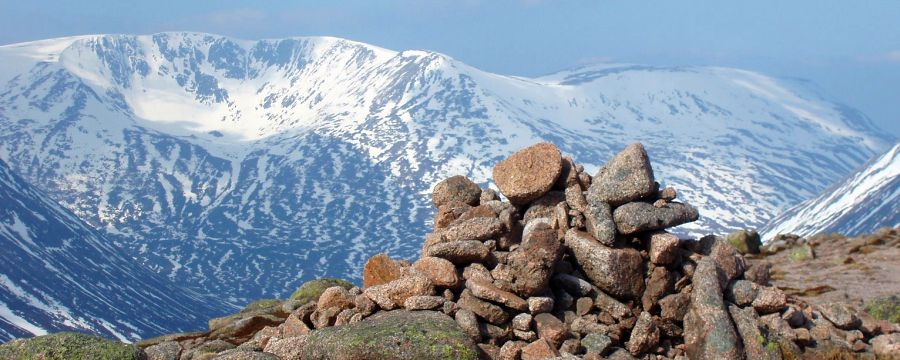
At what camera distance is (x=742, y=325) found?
25.7 metres

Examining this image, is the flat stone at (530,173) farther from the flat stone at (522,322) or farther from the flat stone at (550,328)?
the flat stone at (522,322)

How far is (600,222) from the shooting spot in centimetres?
2703

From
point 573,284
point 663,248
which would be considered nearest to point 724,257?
point 663,248

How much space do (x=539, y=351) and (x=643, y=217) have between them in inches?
262

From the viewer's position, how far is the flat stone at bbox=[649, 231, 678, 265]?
1055 inches

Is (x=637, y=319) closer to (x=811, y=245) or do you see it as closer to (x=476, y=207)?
(x=476, y=207)

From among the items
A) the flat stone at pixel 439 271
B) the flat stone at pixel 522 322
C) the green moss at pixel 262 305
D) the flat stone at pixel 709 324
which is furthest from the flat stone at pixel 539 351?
the green moss at pixel 262 305

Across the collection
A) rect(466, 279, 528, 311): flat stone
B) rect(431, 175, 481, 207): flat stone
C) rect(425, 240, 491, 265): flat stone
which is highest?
rect(431, 175, 481, 207): flat stone

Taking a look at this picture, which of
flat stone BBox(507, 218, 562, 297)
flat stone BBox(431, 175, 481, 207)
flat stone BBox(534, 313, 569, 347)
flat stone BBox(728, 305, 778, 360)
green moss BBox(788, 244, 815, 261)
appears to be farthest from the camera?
green moss BBox(788, 244, 815, 261)

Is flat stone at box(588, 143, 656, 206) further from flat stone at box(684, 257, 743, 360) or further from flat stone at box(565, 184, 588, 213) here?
flat stone at box(684, 257, 743, 360)

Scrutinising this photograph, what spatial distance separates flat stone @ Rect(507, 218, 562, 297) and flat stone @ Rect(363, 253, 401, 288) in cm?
542

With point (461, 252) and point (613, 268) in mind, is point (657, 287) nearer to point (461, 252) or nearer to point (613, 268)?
point (613, 268)

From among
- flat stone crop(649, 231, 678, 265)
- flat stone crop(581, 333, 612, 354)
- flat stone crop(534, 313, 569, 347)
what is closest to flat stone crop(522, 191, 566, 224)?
flat stone crop(649, 231, 678, 265)

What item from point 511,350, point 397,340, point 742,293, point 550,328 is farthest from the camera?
point 742,293
